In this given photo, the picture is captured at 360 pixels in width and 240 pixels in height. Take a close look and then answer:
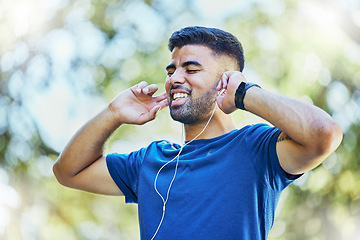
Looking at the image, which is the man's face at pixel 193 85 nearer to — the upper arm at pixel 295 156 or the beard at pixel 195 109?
the beard at pixel 195 109

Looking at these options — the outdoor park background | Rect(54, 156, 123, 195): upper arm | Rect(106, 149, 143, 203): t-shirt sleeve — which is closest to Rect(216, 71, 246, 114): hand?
Rect(106, 149, 143, 203): t-shirt sleeve

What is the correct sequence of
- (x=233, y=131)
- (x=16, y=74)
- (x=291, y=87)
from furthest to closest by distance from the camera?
1. (x=16, y=74)
2. (x=291, y=87)
3. (x=233, y=131)

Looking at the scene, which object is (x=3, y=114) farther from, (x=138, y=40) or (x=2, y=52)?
(x=138, y=40)

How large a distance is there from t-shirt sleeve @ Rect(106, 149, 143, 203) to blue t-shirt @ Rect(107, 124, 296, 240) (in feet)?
0.44

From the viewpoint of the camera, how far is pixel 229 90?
1.35 m

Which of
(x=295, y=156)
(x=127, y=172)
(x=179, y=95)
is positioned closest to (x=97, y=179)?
(x=127, y=172)

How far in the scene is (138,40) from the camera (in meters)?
4.50

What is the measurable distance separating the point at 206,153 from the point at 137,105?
35 cm

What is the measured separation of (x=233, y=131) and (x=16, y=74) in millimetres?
3419

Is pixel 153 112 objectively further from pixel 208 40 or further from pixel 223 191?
pixel 223 191

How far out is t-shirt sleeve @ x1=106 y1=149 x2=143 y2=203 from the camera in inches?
64.3

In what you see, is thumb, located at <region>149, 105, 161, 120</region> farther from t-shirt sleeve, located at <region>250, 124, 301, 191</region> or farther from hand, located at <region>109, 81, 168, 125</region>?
t-shirt sleeve, located at <region>250, 124, 301, 191</region>

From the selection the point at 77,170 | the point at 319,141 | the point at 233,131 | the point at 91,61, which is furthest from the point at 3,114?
the point at 319,141

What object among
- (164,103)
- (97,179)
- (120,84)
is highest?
(164,103)
